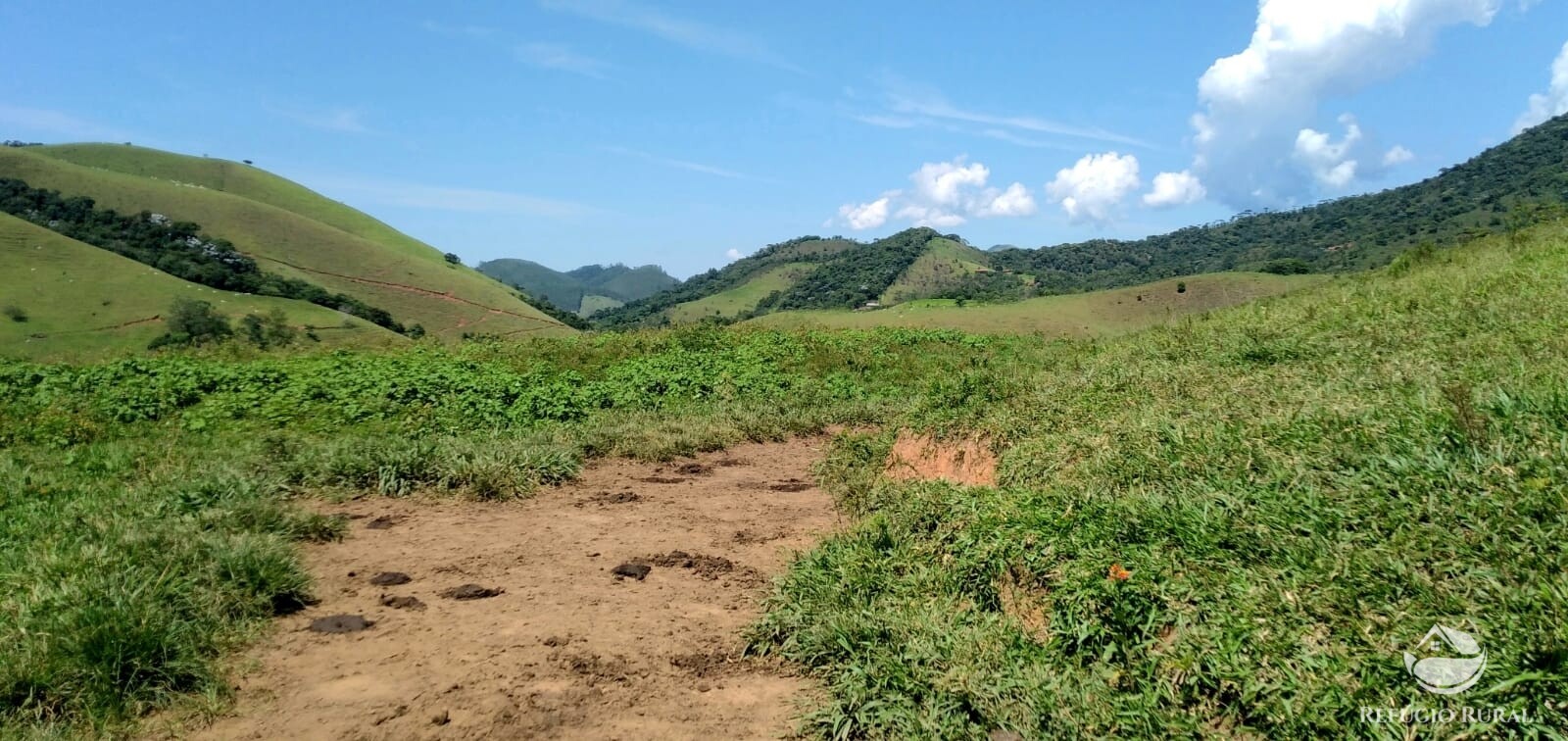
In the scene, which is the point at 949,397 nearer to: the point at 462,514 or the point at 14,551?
the point at 462,514

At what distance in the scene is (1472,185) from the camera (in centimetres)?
8319

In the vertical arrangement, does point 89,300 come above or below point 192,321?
below

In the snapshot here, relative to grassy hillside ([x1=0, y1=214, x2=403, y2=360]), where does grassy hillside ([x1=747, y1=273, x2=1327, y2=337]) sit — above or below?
above

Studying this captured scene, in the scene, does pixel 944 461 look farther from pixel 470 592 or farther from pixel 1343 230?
pixel 1343 230

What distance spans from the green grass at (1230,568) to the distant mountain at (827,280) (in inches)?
3221

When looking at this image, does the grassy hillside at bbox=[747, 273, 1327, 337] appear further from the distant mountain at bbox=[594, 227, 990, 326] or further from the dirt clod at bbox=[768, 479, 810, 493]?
the distant mountain at bbox=[594, 227, 990, 326]

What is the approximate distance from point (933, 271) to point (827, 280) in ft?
51.9

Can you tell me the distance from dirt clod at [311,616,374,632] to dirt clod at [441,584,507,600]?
48 cm

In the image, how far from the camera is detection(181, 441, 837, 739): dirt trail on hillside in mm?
3357

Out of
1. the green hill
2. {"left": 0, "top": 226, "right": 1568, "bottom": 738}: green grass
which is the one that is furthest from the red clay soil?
the green hill

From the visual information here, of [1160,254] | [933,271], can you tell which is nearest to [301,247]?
[933,271]

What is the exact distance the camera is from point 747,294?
4902 inches

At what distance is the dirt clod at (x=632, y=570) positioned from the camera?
16.6 feet

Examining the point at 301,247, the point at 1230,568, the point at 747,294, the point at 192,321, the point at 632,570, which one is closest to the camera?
the point at 1230,568
